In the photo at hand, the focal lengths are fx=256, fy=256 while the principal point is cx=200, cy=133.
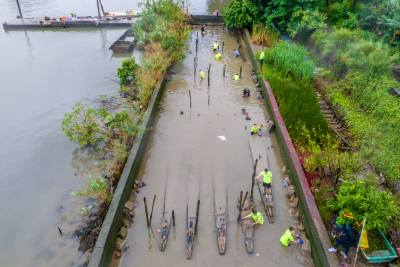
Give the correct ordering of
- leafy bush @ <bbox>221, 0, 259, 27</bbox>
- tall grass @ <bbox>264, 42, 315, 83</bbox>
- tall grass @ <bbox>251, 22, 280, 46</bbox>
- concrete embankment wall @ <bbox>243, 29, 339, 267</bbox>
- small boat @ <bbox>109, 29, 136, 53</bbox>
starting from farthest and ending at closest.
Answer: leafy bush @ <bbox>221, 0, 259, 27</bbox> < small boat @ <bbox>109, 29, 136, 53</bbox> < tall grass @ <bbox>251, 22, 280, 46</bbox> < tall grass @ <bbox>264, 42, 315, 83</bbox> < concrete embankment wall @ <bbox>243, 29, 339, 267</bbox>

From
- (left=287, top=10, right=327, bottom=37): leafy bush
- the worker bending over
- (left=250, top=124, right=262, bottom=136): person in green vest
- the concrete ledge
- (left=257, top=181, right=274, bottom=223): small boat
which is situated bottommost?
(left=257, top=181, right=274, bottom=223): small boat

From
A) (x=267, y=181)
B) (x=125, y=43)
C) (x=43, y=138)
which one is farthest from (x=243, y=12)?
(x=43, y=138)

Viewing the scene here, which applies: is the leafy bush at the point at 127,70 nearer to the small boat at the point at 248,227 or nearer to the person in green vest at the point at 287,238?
the small boat at the point at 248,227

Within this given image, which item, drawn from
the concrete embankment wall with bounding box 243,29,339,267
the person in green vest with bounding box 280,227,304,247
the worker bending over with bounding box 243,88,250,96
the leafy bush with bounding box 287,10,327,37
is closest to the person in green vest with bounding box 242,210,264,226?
the person in green vest with bounding box 280,227,304,247

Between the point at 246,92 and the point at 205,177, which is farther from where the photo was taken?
the point at 246,92

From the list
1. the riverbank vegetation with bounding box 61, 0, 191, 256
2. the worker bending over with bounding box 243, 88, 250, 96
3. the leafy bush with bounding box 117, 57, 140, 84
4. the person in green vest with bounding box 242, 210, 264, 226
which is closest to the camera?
the person in green vest with bounding box 242, 210, 264, 226

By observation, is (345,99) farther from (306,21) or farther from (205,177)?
(205,177)

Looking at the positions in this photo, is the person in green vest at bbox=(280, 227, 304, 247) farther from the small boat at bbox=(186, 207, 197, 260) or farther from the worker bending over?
the worker bending over
